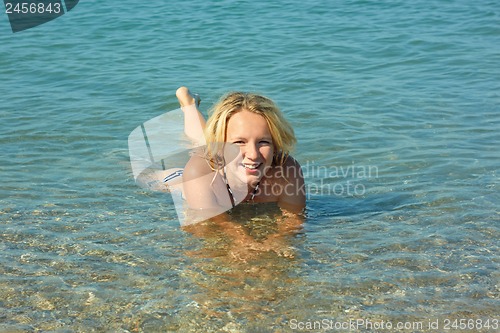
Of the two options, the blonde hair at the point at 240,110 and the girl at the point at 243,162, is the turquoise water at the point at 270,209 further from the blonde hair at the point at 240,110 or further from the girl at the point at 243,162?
the blonde hair at the point at 240,110

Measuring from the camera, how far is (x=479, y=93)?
28.4ft

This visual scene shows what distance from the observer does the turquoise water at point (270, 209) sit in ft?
13.1

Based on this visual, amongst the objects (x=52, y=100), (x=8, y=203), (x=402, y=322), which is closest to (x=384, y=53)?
(x=52, y=100)

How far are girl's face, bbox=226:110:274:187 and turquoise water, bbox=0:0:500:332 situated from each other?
519 millimetres

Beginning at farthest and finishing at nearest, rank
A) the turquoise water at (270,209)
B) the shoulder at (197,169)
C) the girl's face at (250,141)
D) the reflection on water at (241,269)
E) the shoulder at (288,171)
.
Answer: the shoulder at (288,171)
the shoulder at (197,169)
the girl's face at (250,141)
the turquoise water at (270,209)
the reflection on water at (241,269)

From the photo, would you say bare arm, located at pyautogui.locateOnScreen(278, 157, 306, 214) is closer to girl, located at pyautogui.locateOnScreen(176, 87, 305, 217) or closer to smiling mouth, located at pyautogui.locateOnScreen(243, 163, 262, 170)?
girl, located at pyautogui.locateOnScreen(176, 87, 305, 217)

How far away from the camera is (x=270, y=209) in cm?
539

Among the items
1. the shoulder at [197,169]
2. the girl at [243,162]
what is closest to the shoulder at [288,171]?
the girl at [243,162]

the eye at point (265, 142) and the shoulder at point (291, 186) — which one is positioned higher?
the eye at point (265, 142)

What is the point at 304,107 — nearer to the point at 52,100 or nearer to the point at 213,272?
the point at 52,100

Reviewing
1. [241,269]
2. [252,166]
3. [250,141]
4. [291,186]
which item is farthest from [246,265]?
[291,186]

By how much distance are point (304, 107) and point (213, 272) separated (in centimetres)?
429

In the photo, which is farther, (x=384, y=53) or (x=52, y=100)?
(x=384, y=53)

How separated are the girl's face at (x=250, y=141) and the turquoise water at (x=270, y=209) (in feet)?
1.70
